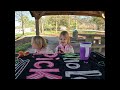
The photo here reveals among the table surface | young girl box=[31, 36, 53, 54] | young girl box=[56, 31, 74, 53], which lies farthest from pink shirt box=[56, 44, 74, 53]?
the table surface

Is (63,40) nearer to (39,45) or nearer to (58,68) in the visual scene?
(39,45)

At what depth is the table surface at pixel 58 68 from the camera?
3.41 feet

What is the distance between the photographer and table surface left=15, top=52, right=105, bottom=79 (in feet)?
3.41

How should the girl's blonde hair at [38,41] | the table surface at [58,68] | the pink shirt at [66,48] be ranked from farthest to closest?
the pink shirt at [66,48] → the girl's blonde hair at [38,41] → the table surface at [58,68]

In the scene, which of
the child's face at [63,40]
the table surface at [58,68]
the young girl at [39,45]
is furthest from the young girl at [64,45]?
the table surface at [58,68]

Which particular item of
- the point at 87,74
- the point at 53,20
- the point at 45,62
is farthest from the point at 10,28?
the point at 53,20

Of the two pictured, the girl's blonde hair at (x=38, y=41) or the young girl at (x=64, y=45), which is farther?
the young girl at (x=64, y=45)

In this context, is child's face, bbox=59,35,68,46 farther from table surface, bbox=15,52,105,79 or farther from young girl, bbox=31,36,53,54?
table surface, bbox=15,52,105,79

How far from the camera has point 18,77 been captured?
3.41ft

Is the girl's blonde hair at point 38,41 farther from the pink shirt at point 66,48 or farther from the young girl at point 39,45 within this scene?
the pink shirt at point 66,48

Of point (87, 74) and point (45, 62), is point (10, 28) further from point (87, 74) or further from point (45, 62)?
point (87, 74)

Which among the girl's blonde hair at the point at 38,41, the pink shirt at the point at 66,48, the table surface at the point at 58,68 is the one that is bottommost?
the table surface at the point at 58,68

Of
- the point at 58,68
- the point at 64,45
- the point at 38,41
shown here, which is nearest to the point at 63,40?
the point at 64,45

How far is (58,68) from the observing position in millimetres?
1136
